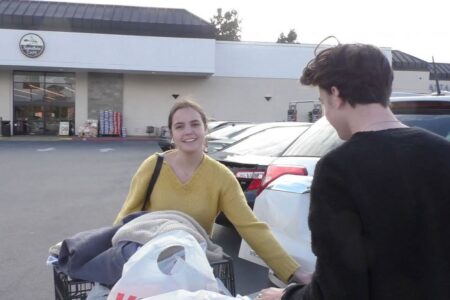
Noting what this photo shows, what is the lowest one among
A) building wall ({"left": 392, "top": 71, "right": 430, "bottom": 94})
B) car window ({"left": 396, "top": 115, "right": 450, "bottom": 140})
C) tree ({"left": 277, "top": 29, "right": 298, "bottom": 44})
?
car window ({"left": 396, "top": 115, "right": 450, "bottom": 140})

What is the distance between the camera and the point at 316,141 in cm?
376

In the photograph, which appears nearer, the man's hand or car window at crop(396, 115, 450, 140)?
the man's hand

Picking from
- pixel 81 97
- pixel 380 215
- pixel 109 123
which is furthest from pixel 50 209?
pixel 81 97

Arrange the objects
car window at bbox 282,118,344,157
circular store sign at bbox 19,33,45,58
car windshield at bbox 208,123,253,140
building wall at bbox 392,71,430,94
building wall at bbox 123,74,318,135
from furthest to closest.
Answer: building wall at bbox 392,71,430,94 → building wall at bbox 123,74,318,135 → circular store sign at bbox 19,33,45,58 → car windshield at bbox 208,123,253,140 → car window at bbox 282,118,344,157

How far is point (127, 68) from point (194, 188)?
2669 cm

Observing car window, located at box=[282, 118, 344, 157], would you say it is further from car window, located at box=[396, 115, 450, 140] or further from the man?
the man

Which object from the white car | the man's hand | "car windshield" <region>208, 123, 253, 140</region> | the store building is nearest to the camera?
the man's hand

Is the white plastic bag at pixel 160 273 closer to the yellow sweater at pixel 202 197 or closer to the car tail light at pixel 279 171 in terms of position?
the yellow sweater at pixel 202 197

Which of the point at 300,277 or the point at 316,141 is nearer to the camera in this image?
the point at 300,277

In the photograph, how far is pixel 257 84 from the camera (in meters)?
32.1

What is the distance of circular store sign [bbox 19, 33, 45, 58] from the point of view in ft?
90.8

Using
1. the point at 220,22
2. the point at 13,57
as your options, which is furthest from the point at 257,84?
the point at 220,22

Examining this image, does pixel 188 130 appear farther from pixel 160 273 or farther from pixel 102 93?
pixel 102 93

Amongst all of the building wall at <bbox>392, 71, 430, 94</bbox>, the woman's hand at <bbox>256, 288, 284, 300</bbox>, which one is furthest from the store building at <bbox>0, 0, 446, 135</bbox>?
the woman's hand at <bbox>256, 288, 284, 300</bbox>
